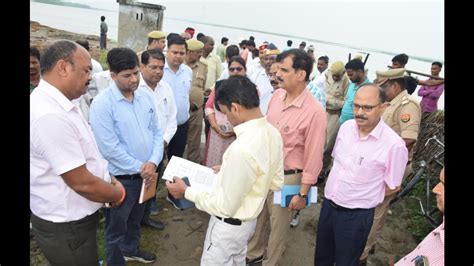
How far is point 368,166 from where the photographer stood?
227 centimetres

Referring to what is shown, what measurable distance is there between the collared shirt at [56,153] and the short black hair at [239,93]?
0.80 metres

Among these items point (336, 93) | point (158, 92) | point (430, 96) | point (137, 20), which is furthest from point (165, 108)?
point (137, 20)

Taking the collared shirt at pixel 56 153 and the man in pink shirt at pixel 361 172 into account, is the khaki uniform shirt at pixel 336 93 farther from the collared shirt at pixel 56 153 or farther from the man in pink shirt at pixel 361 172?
the collared shirt at pixel 56 153

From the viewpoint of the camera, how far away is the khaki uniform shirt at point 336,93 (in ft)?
16.8

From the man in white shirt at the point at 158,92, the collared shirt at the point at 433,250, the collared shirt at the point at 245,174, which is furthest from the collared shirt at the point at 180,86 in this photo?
the collared shirt at the point at 433,250

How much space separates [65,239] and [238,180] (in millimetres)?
995

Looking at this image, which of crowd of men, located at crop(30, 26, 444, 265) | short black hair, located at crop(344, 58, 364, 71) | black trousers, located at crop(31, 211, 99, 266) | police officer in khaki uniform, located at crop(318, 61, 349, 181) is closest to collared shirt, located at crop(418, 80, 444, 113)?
police officer in khaki uniform, located at crop(318, 61, 349, 181)

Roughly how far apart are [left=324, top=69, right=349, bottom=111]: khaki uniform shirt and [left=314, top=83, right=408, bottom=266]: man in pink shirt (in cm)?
272

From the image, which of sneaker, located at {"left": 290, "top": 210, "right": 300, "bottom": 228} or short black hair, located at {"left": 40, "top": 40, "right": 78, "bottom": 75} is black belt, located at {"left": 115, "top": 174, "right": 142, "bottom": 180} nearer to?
short black hair, located at {"left": 40, "top": 40, "right": 78, "bottom": 75}

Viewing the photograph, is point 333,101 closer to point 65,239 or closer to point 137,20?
point 65,239

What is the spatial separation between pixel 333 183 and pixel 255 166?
920 mm
